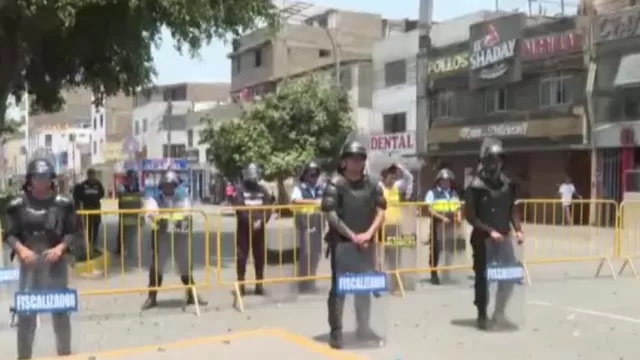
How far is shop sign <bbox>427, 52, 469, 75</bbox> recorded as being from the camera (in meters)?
36.3

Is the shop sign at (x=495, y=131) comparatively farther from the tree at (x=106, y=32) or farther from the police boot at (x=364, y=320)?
the police boot at (x=364, y=320)

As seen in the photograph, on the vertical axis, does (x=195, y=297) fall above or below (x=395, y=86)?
below

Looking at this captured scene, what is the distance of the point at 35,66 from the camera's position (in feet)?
61.3

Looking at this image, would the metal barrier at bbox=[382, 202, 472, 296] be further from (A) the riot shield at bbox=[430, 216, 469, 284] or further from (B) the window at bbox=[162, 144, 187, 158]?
(B) the window at bbox=[162, 144, 187, 158]

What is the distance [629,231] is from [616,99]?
15.6 m

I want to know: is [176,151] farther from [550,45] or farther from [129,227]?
[129,227]

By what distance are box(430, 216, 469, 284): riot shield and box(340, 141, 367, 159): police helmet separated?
4.89 meters

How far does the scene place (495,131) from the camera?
3416 centimetres

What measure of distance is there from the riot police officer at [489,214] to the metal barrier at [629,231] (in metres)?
5.39

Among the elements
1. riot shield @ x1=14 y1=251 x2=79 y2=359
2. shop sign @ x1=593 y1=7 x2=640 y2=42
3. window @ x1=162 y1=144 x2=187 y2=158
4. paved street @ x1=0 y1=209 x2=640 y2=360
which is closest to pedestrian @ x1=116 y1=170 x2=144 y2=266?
paved street @ x1=0 y1=209 x2=640 y2=360

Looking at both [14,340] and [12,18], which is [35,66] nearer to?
[12,18]

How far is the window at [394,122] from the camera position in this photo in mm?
41312

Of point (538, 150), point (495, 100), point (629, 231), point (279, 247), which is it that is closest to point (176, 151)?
point (495, 100)

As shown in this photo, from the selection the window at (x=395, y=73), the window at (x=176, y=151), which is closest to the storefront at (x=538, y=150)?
the window at (x=395, y=73)
